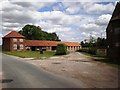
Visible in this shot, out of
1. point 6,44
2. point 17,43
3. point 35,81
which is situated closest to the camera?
point 35,81

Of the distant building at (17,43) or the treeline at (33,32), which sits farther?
the treeline at (33,32)

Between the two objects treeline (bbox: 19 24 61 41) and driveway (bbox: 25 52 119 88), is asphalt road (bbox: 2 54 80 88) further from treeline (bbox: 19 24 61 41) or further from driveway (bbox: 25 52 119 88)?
treeline (bbox: 19 24 61 41)

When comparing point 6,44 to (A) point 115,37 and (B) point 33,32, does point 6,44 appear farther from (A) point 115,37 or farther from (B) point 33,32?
(A) point 115,37

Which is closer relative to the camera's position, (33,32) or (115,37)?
(115,37)

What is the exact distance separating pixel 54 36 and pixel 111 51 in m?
105

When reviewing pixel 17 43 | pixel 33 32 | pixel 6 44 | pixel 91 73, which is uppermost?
pixel 33 32

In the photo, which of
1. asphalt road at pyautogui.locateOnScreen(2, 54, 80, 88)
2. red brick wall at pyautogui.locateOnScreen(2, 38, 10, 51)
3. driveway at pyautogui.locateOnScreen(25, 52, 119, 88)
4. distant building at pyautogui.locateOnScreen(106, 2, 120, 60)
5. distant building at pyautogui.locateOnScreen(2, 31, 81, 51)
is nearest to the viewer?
asphalt road at pyautogui.locateOnScreen(2, 54, 80, 88)

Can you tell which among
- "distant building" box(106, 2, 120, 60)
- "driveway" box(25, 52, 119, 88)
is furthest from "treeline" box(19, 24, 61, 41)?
"driveway" box(25, 52, 119, 88)

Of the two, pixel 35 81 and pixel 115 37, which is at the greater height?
pixel 115 37

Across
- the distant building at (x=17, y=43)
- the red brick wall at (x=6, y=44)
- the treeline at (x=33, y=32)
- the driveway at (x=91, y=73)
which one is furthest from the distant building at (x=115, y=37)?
the treeline at (x=33, y=32)

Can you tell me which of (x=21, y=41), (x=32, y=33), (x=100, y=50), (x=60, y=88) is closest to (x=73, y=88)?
(x=60, y=88)

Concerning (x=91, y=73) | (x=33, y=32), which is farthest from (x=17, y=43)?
(x=91, y=73)

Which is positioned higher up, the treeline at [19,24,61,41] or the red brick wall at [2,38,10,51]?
the treeline at [19,24,61,41]

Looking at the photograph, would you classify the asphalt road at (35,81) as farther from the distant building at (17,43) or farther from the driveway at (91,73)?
the distant building at (17,43)
